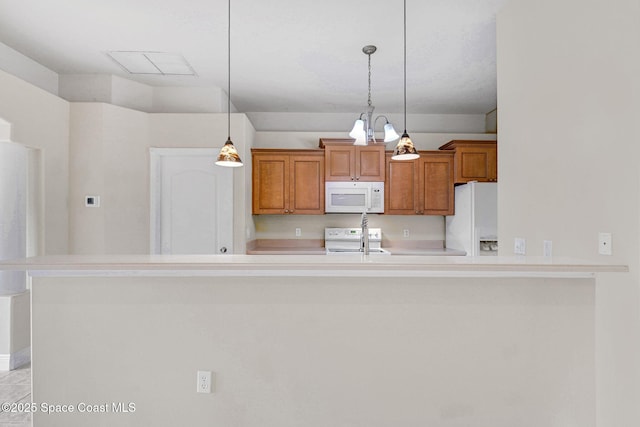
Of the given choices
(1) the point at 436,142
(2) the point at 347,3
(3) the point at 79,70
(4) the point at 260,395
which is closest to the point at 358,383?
(4) the point at 260,395

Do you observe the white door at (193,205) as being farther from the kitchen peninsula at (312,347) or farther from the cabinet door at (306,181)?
the kitchen peninsula at (312,347)

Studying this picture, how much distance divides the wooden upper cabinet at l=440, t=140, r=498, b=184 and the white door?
2686 millimetres

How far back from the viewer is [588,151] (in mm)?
1649

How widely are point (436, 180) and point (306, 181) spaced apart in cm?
161

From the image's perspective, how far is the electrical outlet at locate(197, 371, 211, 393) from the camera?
5.65 ft

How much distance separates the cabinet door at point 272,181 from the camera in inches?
168

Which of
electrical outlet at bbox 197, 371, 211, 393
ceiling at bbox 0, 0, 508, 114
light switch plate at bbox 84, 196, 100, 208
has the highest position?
ceiling at bbox 0, 0, 508, 114

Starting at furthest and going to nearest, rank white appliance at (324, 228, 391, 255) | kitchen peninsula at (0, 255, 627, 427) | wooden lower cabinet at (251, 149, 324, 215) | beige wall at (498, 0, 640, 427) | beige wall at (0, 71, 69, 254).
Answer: white appliance at (324, 228, 391, 255) → wooden lower cabinet at (251, 149, 324, 215) → beige wall at (0, 71, 69, 254) → kitchen peninsula at (0, 255, 627, 427) → beige wall at (498, 0, 640, 427)

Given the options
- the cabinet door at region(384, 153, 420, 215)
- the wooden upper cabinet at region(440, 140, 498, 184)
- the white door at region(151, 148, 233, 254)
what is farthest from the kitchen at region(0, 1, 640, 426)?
the cabinet door at region(384, 153, 420, 215)

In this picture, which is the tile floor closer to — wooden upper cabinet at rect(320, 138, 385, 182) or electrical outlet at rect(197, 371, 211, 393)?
electrical outlet at rect(197, 371, 211, 393)

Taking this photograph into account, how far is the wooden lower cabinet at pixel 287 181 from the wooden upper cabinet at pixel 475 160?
1651mm

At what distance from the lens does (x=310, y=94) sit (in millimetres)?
4090

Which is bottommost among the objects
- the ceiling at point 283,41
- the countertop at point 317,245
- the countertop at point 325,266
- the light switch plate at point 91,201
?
the countertop at point 317,245

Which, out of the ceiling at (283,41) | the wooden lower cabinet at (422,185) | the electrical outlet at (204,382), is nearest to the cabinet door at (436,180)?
the wooden lower cabinet at (422,185)
